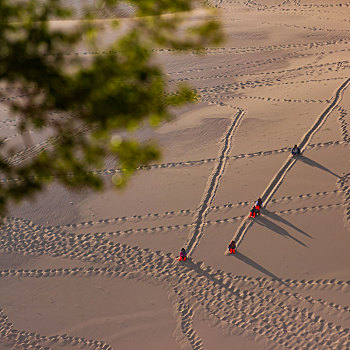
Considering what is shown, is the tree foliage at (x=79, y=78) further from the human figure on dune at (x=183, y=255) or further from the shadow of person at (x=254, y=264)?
the shadow of person at (x=254, y=264)

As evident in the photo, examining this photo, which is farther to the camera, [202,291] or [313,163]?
[313,163]

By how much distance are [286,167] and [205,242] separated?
154 inches

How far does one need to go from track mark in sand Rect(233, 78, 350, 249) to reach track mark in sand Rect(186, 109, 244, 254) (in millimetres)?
1051

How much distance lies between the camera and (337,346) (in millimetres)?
8367

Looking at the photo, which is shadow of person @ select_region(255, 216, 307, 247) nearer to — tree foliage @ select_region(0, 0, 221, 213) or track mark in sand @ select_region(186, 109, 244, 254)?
track mark in sand @ select_region(186, 109, 244, 254)

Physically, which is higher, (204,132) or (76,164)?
(204,132)

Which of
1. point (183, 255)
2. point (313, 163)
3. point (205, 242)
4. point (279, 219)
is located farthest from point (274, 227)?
point (313, 163)

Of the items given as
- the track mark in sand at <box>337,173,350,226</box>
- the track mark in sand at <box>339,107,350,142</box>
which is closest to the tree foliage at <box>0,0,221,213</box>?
the track mark in sand at <box>337,173,350,226</box>

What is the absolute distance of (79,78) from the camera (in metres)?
4.87

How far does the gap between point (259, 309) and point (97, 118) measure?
6.22 m

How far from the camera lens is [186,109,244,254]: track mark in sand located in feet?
36.6

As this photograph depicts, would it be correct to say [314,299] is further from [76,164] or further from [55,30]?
[55,30]

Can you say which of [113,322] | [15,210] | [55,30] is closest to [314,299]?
[113,322]

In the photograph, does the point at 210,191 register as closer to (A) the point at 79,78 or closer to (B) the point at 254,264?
(B) the point at 254,264
